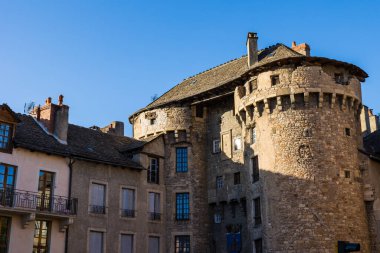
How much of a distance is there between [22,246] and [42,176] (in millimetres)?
3685

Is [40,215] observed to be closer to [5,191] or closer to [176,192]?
[5,191]

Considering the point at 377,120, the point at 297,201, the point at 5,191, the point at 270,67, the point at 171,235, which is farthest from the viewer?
the point at 377,120

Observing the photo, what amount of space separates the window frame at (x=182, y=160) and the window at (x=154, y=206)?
7.17 feet

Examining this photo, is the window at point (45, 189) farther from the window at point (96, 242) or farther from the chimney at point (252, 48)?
the chimney at point (252, 48)

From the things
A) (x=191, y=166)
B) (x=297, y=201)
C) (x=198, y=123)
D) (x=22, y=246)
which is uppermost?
(x=198, y=123)

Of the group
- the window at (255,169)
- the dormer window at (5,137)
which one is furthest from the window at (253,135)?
the dormer window at (5,137)

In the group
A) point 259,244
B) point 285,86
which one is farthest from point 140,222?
point 285,86

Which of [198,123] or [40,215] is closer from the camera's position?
[40,215]

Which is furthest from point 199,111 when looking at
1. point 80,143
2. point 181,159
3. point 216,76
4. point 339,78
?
point 339,78

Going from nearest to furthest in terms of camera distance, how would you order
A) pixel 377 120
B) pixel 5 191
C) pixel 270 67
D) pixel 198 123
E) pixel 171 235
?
pixel 5 191, pixel 270 67, pixel 171 235, pixel 198 123, pixel 377 120

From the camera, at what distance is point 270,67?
92.6 feet

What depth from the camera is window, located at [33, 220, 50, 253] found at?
2506 cm

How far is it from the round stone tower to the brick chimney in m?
10.3

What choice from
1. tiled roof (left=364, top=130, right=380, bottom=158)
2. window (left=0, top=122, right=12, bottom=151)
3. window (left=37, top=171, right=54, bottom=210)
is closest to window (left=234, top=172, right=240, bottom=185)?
tiled roof (left=364, top=130, right=380, bottom=158)
